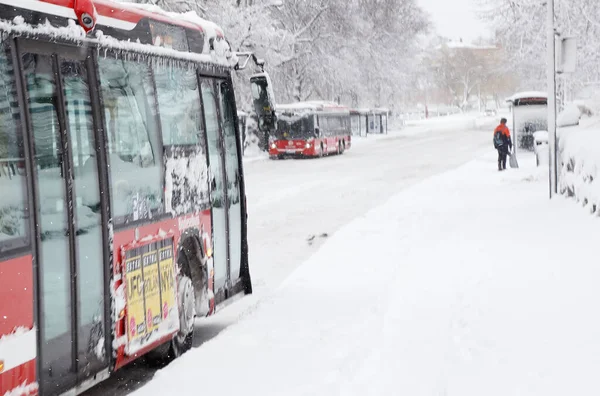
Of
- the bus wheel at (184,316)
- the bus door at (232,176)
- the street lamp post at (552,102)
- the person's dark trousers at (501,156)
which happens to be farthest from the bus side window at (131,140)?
the person's dark trousers at (501,156)

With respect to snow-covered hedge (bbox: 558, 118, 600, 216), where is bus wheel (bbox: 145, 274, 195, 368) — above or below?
below

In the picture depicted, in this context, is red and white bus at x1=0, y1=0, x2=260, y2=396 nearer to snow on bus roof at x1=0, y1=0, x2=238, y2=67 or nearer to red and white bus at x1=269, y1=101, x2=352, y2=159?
snow on bus roof at x1=0, y1=0, x2=238, y2=67

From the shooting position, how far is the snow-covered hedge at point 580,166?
1406 cm

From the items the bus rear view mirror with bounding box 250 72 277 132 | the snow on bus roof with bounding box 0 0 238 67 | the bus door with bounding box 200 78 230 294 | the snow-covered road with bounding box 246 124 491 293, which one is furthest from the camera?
the snow-covered road with bounding box 246 124 491 293

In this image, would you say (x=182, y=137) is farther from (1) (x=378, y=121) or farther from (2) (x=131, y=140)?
(1) (x=378, y=121)

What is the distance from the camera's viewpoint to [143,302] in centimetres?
686

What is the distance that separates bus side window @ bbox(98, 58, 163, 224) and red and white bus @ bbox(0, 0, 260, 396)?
0.01 m

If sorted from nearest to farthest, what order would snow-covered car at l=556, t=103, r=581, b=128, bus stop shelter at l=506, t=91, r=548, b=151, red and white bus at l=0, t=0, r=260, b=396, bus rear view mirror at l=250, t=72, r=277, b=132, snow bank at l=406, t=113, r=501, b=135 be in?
red and white bus at l=0, t=0, r=260, b=396
bus rear view mirror at l=250, t=72, r=277, b=132
snow-covered car at l=556, t=103, r=581, b=128
bus stop shelter at l=506, t=91, r=548, b=151
snow bank at l=406, t=113, r=501, b=135

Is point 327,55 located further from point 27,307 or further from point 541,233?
point 27,307

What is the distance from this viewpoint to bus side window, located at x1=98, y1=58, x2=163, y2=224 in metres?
6.48

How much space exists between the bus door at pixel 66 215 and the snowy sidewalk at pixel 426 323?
0.74 metres

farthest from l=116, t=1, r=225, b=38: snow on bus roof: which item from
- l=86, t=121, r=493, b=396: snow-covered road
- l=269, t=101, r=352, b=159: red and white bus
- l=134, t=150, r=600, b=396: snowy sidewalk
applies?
l=269, t=101, r=352, b=159: red and white bus

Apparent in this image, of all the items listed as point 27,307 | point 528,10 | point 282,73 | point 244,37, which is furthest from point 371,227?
point 282,73

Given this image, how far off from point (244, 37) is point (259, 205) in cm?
1901
